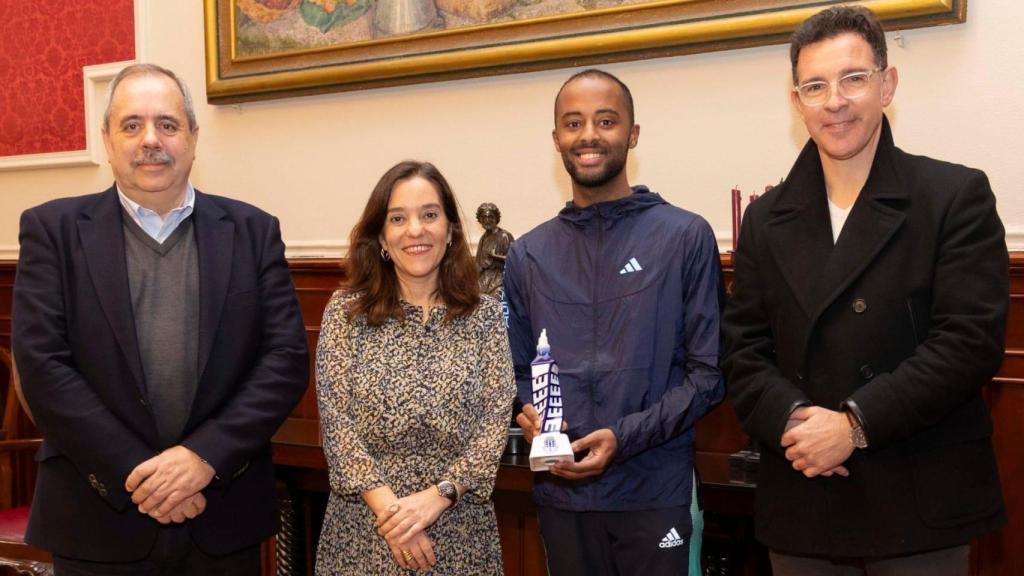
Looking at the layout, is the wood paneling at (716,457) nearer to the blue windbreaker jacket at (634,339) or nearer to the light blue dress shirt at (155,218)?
the blue windbreaker jacket at (634,339)

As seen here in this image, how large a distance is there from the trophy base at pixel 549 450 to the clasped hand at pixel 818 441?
46 centimetres

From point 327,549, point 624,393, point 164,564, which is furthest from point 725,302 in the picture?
point 164,564

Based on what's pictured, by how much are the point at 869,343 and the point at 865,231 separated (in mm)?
218

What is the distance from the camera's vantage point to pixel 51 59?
461 centimetres

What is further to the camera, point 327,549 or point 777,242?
point 327,549

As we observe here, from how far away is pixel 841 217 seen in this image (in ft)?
6.72

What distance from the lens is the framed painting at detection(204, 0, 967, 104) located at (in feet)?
10.3

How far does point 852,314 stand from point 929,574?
1.64 ft

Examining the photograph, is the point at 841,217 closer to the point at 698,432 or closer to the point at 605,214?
the point at 605,214

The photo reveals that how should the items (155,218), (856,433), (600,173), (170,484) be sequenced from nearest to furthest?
(856,433)
(170,484)
(155,218)
(600,173)

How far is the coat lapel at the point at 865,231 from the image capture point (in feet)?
6.34

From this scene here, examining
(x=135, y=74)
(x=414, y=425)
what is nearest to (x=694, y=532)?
(x=414, y=425)

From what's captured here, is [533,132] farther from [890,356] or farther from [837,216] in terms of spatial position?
[890,356]

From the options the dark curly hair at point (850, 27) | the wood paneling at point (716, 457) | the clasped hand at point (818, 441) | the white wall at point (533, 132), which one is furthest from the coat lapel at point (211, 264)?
the white wall at point (533, 132)
